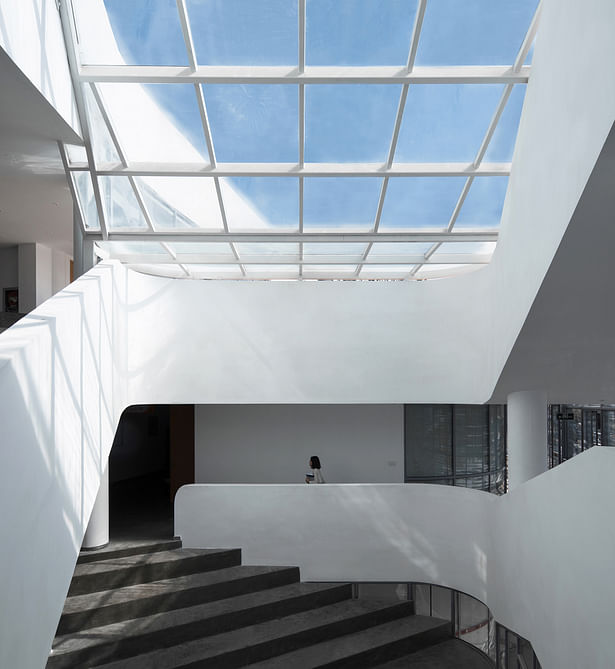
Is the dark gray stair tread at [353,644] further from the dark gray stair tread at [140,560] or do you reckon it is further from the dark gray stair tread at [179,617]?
the dark gray stair tread at [140,560]

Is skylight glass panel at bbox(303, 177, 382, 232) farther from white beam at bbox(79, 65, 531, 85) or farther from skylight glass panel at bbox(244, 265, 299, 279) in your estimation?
skylight glass panel at bbox(244, 265, 299, 279)

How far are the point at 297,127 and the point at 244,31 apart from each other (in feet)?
6.48

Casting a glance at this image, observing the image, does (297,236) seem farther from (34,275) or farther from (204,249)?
(34,275)

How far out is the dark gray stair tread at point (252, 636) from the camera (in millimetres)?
9570

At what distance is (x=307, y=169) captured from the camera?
35.4 ft

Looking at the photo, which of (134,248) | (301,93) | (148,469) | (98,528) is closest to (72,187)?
(134,248)

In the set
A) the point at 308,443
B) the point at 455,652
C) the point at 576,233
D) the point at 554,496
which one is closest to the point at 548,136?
the point at 576,233

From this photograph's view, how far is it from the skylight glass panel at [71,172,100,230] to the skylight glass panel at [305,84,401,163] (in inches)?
168

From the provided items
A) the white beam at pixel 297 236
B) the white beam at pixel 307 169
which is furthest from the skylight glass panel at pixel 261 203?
the white beam at pixel 307 169

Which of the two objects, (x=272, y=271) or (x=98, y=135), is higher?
(x=98, y=135)

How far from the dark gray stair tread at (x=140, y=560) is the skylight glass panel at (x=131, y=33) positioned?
9.11m

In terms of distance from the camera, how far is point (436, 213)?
476 inches

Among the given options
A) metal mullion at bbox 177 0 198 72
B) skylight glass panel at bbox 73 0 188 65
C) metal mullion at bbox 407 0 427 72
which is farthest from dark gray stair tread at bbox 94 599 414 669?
metal mullion at bbox 407 0 427 72

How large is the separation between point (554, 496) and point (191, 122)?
8.07 m
